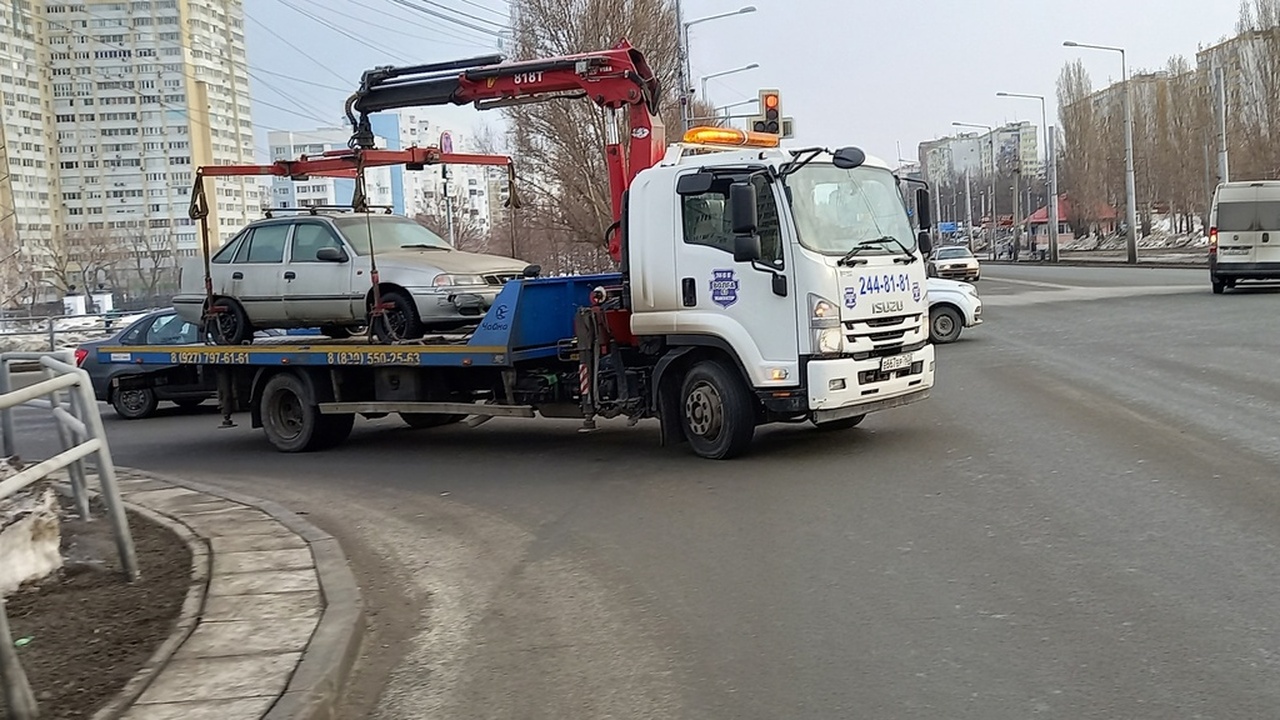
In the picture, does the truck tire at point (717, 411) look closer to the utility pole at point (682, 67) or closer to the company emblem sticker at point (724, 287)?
the company emblem sticker at point (724, 287)

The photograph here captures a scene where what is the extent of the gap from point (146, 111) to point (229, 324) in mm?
52468

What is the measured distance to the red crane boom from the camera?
12.1 m

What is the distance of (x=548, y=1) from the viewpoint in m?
34.9

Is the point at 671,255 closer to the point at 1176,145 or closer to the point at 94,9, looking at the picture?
the point at 94,9

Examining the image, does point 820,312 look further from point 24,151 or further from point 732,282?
point 24,151

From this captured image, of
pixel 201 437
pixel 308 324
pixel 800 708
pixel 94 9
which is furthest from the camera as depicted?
pixel 94 9

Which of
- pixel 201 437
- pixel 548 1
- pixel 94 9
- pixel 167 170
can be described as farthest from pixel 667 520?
pixel 167 170

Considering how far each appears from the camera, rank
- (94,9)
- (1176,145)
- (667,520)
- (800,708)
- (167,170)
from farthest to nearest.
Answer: (1176,145)
(167,170)
(94,9)
(667,520)
(800,708)

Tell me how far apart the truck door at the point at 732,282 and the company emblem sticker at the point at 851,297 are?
45 cm

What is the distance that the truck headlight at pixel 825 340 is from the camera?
32.1 feet

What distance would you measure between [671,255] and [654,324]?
2.06 feet

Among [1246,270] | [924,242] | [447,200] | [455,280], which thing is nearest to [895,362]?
[924,242]

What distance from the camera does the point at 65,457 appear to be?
6.20 metres

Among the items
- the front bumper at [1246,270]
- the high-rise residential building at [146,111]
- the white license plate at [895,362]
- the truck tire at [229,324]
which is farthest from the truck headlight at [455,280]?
the high-rise residential building at [146,111]
